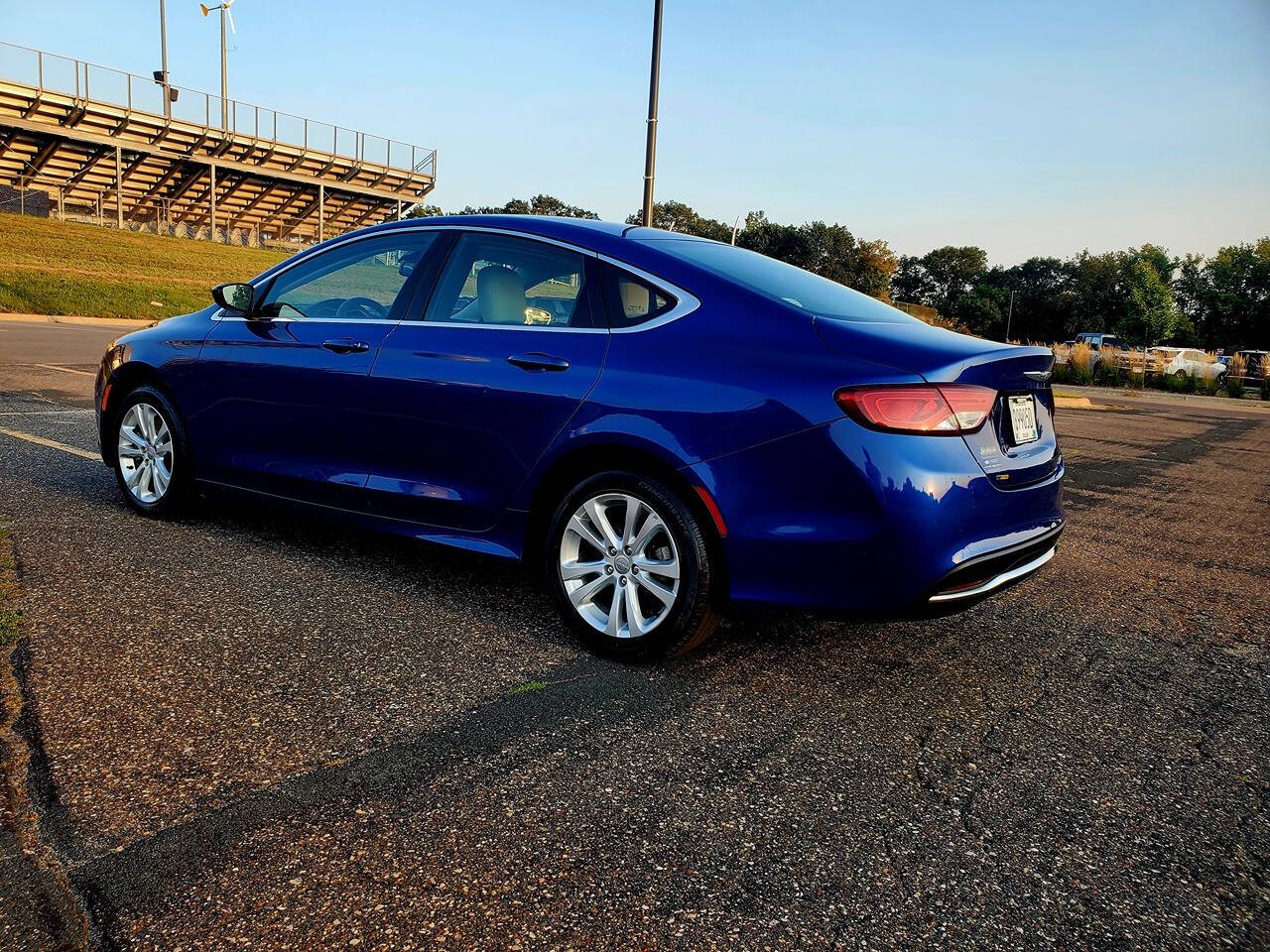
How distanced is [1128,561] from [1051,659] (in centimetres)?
201

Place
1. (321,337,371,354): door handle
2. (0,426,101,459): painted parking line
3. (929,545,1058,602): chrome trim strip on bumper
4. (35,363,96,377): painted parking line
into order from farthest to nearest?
(35,363,96,377): painted parking line
(0,426,101,459): painted parking line
(321,337,371,354): door handle
(929,545,1058,602): chrome trim strip on bumper

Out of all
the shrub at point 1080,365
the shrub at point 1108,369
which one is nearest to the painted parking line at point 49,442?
the shrub at point 1080,365

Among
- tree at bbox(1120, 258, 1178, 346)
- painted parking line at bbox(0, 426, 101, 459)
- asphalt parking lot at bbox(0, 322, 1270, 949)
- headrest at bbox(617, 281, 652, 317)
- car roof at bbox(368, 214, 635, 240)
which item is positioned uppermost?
tree at bbox(1120, 258, 1178, 346)

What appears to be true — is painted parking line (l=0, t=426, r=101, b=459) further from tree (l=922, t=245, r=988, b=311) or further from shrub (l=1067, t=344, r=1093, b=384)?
tree (l=922, t=245, r=988, b=311)

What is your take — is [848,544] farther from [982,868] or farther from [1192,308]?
[1192,308]

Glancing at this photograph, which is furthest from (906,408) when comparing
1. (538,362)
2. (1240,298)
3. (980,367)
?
(1240,298)

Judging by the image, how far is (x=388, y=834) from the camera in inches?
96.9

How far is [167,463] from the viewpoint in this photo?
5.34m

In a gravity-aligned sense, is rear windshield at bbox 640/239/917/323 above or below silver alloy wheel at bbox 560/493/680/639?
above

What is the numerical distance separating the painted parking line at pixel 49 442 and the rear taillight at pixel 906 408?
5865 mm

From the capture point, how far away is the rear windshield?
12.3 feet

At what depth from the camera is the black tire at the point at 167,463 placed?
5.26 m

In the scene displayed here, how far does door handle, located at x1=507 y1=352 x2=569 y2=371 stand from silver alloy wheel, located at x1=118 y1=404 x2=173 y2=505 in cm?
240

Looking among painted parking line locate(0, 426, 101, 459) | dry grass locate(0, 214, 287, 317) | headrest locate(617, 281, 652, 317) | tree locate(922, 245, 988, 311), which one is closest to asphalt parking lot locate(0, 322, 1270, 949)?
headrest locate(617, 281, 652, 317)
